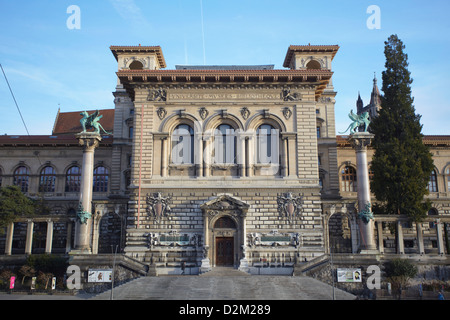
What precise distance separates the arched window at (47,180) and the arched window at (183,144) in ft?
63.0

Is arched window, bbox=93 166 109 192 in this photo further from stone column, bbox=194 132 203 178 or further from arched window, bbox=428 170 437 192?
arched window, bbox=428 170 437 192

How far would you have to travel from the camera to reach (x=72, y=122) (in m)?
61.3

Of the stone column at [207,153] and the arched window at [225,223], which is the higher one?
the stone column at [207,153]

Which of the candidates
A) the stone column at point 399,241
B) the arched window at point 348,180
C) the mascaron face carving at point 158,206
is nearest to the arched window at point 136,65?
the mascaron face carving at point 158,206

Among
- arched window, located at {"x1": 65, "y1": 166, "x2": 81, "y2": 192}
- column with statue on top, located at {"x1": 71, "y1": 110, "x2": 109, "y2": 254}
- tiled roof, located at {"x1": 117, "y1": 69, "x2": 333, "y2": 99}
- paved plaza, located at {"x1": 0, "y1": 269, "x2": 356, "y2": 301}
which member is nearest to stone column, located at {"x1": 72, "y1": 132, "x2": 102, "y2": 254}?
column with statue on top, located at {"x1": 71, "y1": 110, "x2": 109, "y2": 254}

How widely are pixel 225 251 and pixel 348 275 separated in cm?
823

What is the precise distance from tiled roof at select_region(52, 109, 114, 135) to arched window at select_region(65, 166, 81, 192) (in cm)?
1594

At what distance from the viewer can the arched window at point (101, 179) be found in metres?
42.7

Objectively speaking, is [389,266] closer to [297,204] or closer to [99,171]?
[297,204]

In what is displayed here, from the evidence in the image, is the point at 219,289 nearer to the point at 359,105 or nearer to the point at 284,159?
the point at 284,159

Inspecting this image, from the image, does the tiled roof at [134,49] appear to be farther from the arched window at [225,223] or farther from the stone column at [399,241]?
the stone column at [399,241]

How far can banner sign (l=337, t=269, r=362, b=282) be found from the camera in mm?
25562

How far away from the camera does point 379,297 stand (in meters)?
22.3
